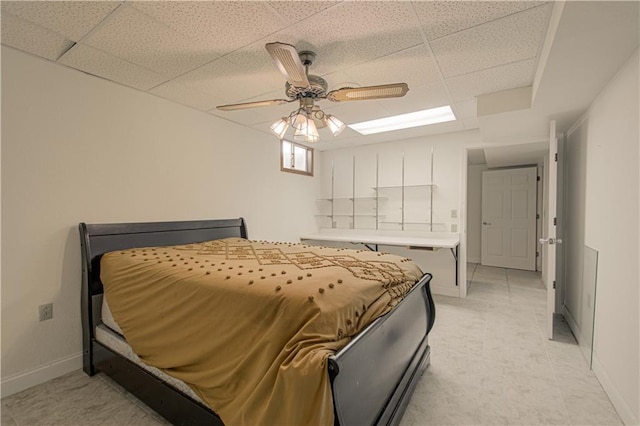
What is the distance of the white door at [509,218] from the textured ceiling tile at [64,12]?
6559 millimetres

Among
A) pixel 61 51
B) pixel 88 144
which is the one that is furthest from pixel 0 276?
pixel 61 51

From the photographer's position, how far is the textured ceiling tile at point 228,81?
92.5 inches

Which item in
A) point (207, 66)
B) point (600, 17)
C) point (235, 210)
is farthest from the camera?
point (235, 210)

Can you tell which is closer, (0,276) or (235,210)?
(0,276)

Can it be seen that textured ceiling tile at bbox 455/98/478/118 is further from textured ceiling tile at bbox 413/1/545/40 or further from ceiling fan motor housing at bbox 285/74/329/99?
ceiling fan motor housing at bbox 285/74/329/99

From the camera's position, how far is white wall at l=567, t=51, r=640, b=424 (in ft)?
5.44

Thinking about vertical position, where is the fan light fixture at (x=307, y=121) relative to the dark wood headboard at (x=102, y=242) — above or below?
above

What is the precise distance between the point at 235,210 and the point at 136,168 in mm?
1264

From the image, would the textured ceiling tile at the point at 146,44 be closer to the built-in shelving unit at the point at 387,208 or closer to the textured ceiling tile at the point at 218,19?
the textured ceiling tile at the point at 218,19

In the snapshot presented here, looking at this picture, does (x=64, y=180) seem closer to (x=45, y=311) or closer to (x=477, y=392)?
(x=45, y=311)

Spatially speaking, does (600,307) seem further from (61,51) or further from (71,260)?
(61,51)

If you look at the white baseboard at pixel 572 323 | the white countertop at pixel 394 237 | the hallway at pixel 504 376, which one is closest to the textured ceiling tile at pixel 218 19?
the hallway at pixel 504 376

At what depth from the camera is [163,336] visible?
1.69 m

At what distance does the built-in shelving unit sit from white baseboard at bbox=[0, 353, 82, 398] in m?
3.83
